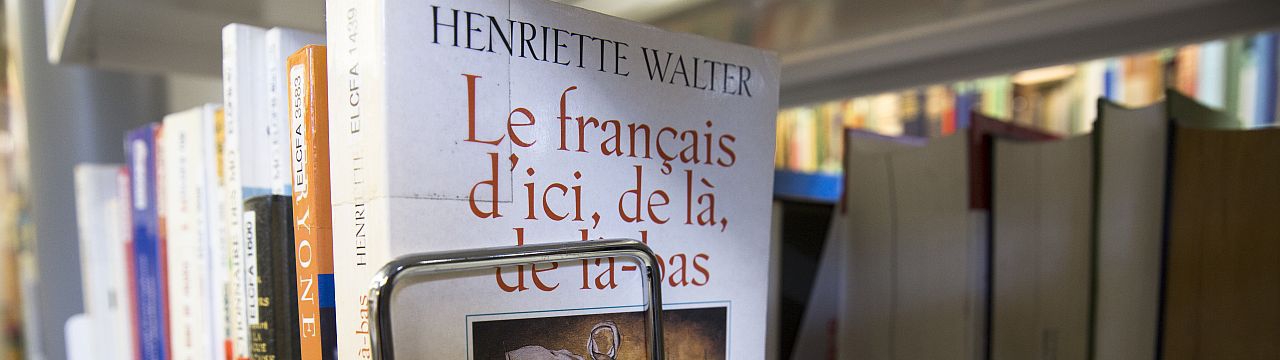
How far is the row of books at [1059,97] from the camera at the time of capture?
3.18 ft

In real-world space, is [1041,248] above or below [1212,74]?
below

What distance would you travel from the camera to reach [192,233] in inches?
20.9

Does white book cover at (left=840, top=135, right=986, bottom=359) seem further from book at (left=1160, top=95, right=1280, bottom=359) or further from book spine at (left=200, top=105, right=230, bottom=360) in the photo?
book spine at (left=200, top=105, right=230, bottom=360)

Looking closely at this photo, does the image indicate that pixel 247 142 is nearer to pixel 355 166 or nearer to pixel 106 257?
pixel 355 166

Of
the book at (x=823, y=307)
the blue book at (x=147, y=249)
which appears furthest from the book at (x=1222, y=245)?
the blue book at (x=147, y=249)

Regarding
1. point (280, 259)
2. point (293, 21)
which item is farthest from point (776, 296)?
point (293, 21)

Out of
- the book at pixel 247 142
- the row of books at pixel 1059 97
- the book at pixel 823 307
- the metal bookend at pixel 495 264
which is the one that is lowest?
the book at pixel 823 307

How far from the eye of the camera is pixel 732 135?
39 cm

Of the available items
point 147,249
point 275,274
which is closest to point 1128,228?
point 275,274

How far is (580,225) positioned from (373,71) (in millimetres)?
112

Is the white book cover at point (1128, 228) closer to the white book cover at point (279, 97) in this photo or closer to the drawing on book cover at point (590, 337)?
the drawing on book cover at point (590, 337)

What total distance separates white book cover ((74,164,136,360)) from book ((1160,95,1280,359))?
84 centimetres

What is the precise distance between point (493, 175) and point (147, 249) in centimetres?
50

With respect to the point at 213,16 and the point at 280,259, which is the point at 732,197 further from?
the point at 213,16
